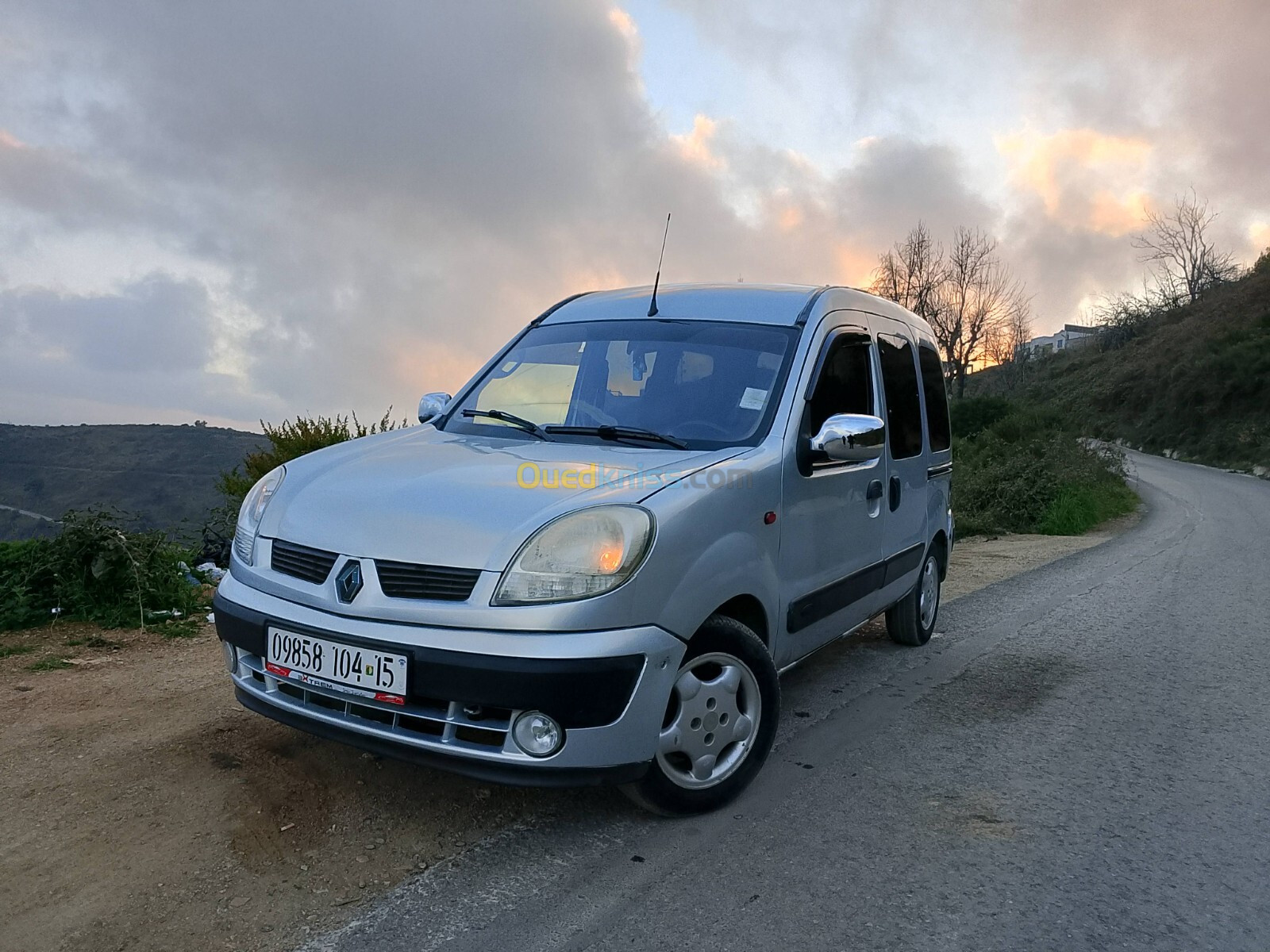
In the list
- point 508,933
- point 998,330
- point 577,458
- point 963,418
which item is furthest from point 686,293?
point 998,330

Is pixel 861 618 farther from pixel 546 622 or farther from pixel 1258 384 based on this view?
pixel 1258 384

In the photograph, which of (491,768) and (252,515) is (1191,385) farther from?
(491,768)

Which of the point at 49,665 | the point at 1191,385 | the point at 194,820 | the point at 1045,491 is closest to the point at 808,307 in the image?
the point at 194,820

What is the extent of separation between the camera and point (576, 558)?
2.74 metres

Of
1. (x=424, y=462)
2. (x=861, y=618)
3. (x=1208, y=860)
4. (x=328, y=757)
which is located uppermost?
(x=424, y=462)

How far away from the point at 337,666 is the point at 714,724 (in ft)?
4.16

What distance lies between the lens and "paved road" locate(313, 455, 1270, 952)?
2539 mm

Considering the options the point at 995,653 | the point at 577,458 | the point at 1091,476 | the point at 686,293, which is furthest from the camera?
the point at 1091,476

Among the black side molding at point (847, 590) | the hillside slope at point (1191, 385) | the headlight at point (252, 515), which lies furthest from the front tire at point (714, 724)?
the hillside slope at point (1191, 385)

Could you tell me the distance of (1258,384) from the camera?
3838 centimetres

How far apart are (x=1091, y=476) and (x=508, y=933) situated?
21.8m

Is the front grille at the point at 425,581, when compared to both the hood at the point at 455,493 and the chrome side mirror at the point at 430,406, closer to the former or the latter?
the hood at the point at 455,493

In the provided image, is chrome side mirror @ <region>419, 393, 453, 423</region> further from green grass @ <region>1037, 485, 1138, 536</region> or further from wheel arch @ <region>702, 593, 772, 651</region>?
green grass @ <region>1037, 485, 1138, 536</region>

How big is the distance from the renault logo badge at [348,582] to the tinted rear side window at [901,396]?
2.84 meters
